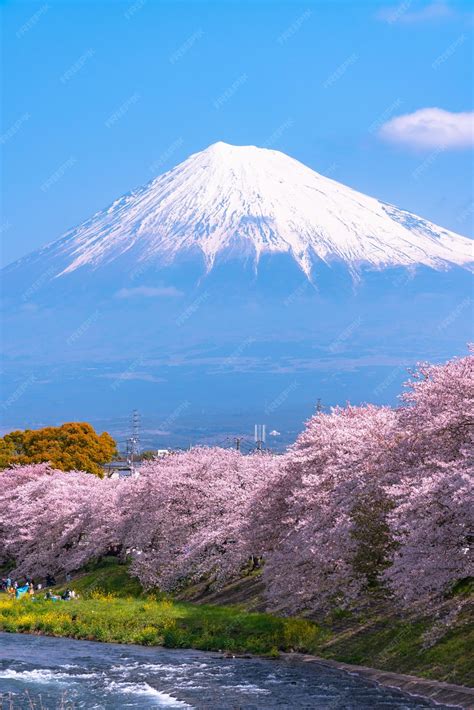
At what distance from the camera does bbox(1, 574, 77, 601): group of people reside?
197 feet

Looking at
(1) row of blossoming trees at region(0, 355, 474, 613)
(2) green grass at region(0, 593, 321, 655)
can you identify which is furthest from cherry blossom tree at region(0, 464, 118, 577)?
(2) green grass at region(0, 593, 321, 655)

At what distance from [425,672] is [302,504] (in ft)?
32.5

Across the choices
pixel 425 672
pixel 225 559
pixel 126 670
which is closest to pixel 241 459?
pixel 225 559

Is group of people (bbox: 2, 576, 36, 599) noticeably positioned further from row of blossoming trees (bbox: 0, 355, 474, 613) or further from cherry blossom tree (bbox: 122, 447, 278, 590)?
cherry blossom tree (bbox: 122, 447, 278, 590)

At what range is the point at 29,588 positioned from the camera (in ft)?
217

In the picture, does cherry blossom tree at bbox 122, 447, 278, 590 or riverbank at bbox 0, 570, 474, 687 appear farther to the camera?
cherry blossom tree at bbox 122, 447, 278, 590

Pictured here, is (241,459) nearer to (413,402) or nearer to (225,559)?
(225,559)

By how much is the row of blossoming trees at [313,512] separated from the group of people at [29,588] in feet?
2.89

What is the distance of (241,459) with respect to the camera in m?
61.9

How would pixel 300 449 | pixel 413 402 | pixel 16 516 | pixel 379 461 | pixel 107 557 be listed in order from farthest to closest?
1. pixel 16 516
2. pixel 107 557
3. pixel 300 449
4. pixel 379 461
5. pixel 413 402

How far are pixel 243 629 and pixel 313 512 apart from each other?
679cm

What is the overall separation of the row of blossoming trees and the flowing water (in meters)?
3.49

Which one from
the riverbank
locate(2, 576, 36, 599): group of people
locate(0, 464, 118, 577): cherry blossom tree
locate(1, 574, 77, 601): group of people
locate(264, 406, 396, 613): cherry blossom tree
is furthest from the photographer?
locate(0, 464, 118, 577): cherry blossom tree

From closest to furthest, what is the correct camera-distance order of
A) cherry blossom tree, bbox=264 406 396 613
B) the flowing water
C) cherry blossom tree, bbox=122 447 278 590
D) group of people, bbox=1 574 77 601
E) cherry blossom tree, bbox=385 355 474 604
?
cherry blossom tree, bbox=385 355 474 604, the flowing water, cherry blossom tree, bbox=264 406 396 613, cherry blossom tree, bbox=122 447 278 590, group of people, bbox=1 574 77 601
